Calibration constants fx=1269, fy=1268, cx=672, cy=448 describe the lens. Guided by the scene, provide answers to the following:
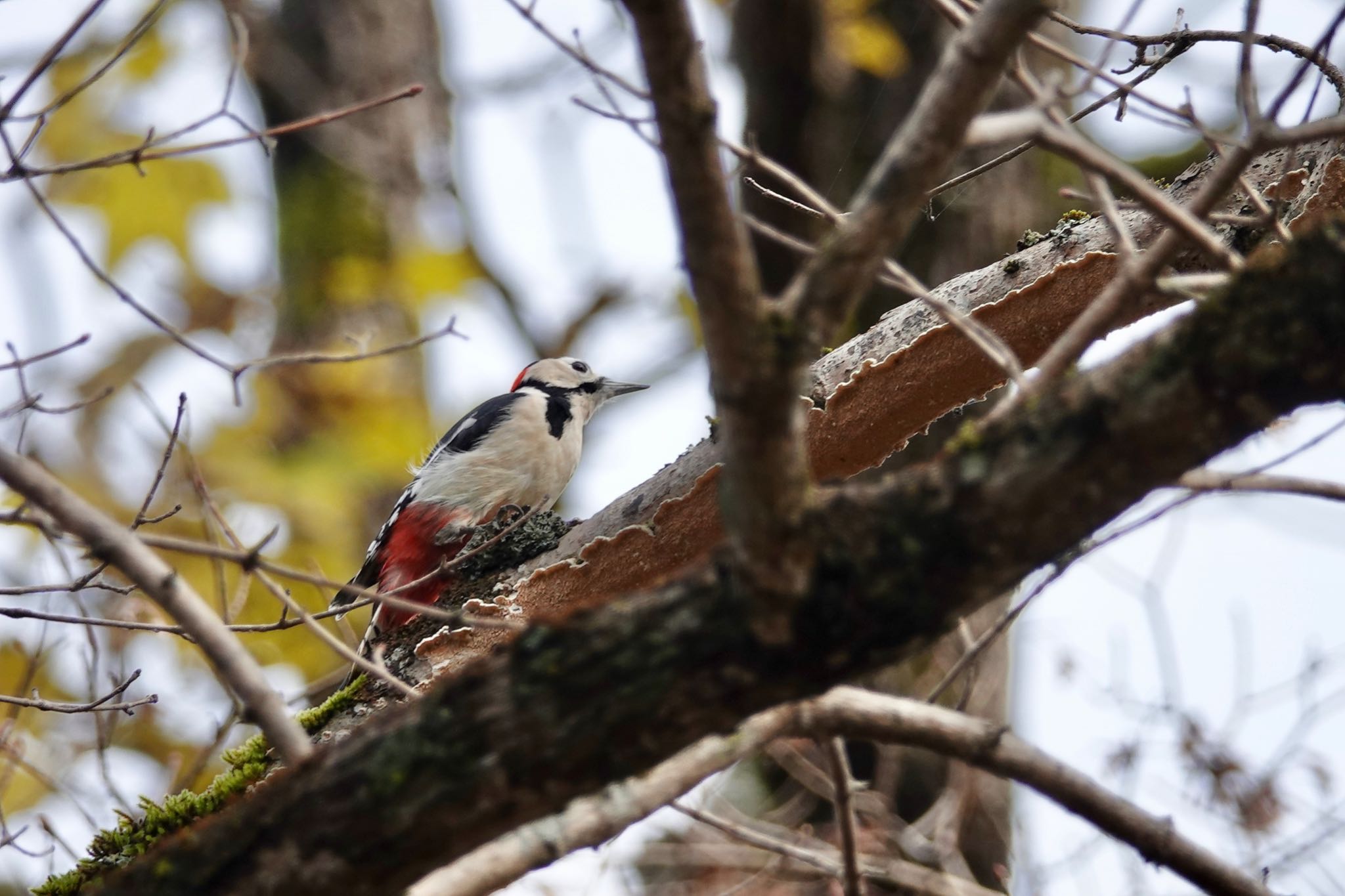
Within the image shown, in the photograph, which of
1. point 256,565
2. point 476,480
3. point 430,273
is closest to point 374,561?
point 476,480

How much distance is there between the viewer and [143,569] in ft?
5.73

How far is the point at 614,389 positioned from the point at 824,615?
4686mm

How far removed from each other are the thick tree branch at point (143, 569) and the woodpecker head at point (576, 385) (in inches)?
159

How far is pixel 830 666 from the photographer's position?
160 centimetres

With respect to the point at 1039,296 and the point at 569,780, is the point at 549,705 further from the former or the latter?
the point at 1039,296

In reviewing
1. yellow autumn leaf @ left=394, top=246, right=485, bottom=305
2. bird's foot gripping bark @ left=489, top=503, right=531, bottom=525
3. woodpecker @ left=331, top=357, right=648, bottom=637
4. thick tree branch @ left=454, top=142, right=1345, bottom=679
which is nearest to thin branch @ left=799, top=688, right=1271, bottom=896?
thick tree branch @ left=454, top=142, right=1345, bottom=679

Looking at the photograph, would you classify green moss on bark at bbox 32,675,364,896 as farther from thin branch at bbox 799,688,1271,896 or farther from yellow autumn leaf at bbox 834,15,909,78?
yellow autumn leaf at bbox 834,15,909,78

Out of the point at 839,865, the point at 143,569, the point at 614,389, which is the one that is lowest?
the point at 839,865

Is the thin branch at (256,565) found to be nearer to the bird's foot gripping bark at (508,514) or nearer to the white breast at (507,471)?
the bird's foot gripping bark at (508,514)

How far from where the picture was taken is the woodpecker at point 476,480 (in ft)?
16.3

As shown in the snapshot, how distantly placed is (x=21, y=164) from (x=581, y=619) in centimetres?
154

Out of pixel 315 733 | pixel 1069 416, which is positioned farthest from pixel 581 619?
pixel 315 733

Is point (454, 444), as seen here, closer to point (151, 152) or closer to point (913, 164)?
point (151, 152)

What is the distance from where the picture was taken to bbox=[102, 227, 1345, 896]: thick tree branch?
155 centimetres
